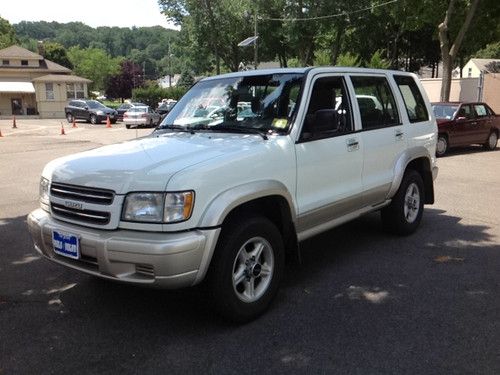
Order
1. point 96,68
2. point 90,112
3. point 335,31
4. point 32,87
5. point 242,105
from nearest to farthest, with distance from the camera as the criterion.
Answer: point 242,105 → point 90,112 → point 335,31 → point 32,87 → point 96,68

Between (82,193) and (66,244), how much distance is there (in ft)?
1.28

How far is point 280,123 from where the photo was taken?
4453 millimetres

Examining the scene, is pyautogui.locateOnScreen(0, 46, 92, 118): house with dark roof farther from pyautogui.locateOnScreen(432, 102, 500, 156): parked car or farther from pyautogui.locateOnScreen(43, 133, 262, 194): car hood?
pyautogui.locateOnScreen(43, 133, 262, 194): car hood

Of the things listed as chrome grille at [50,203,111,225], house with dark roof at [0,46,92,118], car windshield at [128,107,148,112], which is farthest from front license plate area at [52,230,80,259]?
house with dark roof at [0,46,92,118]

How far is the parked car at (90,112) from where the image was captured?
35438mm

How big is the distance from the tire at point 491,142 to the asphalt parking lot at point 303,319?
11.1 meters

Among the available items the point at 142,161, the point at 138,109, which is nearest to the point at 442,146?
the point at 142,161

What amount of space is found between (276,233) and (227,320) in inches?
29.9

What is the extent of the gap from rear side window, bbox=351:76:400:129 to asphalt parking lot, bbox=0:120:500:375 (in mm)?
1400

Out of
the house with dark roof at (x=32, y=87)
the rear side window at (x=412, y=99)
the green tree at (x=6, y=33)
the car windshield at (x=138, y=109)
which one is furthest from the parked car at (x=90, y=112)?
the green tree at (x=6, y=33)

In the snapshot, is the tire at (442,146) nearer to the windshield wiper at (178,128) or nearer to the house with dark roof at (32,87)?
the windshield wiper at (178,128)

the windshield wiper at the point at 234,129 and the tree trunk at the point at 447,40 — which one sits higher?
the tree trunk at the point at 447,40

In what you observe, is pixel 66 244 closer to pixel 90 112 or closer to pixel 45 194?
pixel 45 194

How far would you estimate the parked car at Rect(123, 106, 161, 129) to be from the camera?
96.4ft
